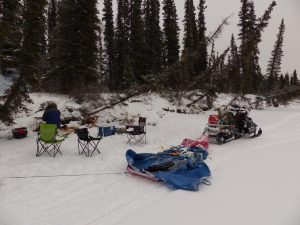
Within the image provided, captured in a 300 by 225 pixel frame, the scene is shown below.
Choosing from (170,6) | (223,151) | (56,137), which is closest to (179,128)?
(223,151)

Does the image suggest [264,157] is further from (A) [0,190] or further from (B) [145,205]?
(A) [0,190]

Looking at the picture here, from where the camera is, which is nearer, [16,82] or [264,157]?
[264,157]

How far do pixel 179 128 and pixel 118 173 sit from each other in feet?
25.9

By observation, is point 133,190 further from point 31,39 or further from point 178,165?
point 31,39

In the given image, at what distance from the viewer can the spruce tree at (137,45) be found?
28.6 meters

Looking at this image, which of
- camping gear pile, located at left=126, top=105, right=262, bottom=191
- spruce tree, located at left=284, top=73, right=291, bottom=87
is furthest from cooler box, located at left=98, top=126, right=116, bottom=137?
spruce tree, located at left=284, top=73, right=291, bottom=87

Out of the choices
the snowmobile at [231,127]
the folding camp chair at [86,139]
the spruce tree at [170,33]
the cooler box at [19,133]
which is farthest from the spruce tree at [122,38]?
the folding camp chair at [86,139]

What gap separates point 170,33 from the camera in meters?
31.0

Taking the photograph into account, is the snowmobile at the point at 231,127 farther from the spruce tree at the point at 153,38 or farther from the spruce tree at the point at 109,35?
the spruce tree at the point at 109,35

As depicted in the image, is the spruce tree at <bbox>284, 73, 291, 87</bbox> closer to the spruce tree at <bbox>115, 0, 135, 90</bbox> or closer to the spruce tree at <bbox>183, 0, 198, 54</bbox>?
the spruce tree at <bbox>183, 0, 198, 54</bbox>

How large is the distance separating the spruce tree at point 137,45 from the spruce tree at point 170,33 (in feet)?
9.88

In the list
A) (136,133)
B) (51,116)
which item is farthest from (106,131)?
(51,116)

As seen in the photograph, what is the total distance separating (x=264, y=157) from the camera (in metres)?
10.2

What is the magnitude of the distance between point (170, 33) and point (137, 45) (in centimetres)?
425
